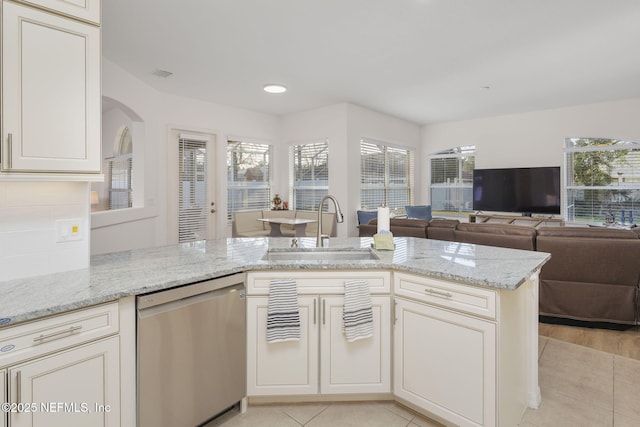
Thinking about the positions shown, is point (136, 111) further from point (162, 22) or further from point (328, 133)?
point (328, 133)

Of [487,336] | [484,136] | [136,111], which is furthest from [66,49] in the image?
[484,136]

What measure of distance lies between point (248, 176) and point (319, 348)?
15.3ft

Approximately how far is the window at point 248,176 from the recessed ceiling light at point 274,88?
1438mm

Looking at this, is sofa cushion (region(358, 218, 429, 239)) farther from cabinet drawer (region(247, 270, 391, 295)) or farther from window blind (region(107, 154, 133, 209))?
window blind (region(107, 154, 133, 209))

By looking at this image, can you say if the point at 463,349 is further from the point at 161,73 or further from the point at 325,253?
the point at 161,73

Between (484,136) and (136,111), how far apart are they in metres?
5.99

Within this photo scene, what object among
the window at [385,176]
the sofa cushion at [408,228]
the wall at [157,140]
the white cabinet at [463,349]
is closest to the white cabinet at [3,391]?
the white cabinet at [463,349]

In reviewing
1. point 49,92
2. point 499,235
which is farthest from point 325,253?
point 499,235

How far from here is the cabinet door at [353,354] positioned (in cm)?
195

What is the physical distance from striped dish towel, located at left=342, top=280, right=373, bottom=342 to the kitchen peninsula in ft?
0.21

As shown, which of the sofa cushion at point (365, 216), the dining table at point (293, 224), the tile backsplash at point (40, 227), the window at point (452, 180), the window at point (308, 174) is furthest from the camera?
the window at point (452, 180)

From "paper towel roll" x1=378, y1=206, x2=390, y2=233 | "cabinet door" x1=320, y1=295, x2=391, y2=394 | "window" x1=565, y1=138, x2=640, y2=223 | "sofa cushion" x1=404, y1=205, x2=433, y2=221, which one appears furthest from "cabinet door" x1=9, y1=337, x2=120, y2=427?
"window" x1=565, y1=138, x2=640, y2=223

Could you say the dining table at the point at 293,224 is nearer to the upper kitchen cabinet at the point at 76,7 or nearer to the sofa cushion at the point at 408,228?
the sofa cushion at the point at 408,228

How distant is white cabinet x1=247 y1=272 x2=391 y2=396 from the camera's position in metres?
1.94
